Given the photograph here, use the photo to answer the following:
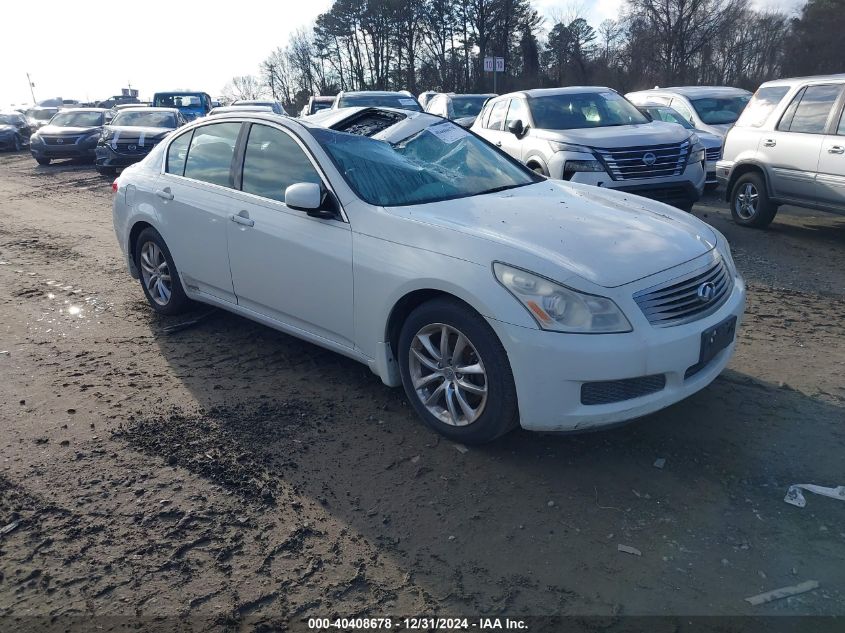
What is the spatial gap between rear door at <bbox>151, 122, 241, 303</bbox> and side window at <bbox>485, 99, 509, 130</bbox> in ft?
19.4

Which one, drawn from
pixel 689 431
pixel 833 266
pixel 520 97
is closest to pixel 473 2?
pixel 520 97

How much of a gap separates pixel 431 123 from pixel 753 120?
218 inches

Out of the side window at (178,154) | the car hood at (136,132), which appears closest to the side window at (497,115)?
the side window at (178,154)

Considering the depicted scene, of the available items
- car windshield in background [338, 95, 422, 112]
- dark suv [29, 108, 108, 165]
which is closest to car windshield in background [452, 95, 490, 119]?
car windshield in background [338, 95, 422, 112]

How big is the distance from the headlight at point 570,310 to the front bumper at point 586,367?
0.05 meters

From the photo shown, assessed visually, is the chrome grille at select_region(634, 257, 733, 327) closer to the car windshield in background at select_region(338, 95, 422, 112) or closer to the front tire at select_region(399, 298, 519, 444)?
the front tire at select_region(399, 298, 519, 444)

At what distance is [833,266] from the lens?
7.17 metres

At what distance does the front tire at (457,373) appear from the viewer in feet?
11.3

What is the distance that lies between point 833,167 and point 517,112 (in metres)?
4.16

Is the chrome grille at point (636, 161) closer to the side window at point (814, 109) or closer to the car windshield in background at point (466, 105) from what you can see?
the side window at point (814, 109)

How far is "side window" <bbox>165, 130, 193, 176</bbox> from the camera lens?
5.54 metres

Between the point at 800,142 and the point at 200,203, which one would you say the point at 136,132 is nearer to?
the point at 200,203

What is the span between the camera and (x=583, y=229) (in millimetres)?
3811

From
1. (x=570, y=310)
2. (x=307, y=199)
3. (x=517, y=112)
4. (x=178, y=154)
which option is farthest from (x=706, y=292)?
(x=517, y=112)
